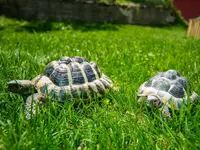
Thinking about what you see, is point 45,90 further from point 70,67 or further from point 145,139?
point 145,139

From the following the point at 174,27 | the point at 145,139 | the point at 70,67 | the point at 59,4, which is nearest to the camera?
the point at 145,139

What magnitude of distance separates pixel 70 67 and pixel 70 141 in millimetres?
1253

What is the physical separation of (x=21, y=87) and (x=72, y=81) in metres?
0.58

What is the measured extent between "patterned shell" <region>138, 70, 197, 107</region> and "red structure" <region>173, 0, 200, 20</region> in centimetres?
2345

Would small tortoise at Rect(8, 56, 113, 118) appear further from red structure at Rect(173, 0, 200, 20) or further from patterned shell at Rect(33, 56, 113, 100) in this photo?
red structure at Rect(173, 0, 200, 20)

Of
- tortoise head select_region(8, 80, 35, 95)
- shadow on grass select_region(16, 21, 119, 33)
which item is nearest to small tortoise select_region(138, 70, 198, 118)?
tortoise head select_region(8, 80, 35, 95)

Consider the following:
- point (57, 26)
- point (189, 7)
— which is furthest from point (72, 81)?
point (189, 7)

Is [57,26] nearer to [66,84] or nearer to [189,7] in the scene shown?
[66,84]

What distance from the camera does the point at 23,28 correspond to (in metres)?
12.0

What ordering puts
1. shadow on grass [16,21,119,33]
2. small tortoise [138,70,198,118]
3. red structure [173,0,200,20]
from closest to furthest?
small tortoise [138,70,198,118]
shadow on grass [16,21,119,33]
red structure [173,0,200,20]

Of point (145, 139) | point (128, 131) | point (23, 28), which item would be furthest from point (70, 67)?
point (23, 28)

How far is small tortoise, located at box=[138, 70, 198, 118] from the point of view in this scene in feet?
9.43

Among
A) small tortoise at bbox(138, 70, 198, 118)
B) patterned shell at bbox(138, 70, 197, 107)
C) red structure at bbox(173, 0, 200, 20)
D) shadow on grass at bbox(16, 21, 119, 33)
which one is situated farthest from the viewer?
red structure at bbox(173, 0, 200, 20)

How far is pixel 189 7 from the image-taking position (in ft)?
81.3
